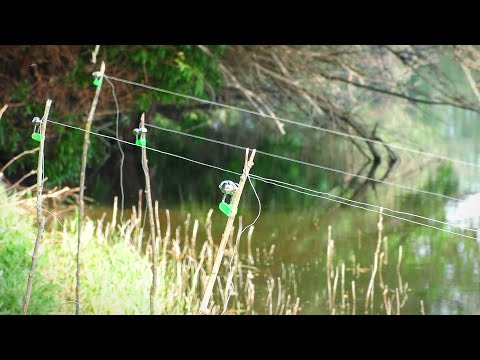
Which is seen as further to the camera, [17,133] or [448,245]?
[17,133]

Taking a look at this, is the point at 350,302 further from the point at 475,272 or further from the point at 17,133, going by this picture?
the point at 17,133

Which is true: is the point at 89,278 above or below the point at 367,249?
below

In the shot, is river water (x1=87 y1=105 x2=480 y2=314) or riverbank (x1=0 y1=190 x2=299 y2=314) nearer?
riverbank (x1=0 y1=190 x2=299 y2=314)

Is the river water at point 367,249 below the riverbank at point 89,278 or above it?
above

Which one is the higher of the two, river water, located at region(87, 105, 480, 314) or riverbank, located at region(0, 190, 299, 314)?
river water, located at region(87, 105, 480, 314)

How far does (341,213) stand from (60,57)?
10.1 feet

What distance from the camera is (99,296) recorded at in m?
3.95

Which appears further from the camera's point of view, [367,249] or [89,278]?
[367,249]

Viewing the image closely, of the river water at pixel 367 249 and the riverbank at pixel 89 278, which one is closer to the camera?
Answer: the riverbank at pixel 89 278

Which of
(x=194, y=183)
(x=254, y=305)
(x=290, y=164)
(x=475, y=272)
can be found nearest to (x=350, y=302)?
(x=254, y=305)

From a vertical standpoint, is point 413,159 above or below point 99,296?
above
